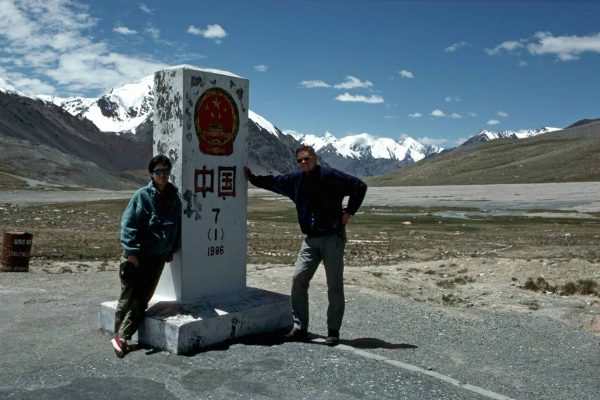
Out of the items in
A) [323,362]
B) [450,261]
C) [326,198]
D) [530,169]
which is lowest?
[323,362]

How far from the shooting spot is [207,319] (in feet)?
27.4

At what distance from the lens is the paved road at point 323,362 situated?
694 centimetres

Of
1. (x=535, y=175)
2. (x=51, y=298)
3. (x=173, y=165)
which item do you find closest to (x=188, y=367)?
(x=173, y=165)

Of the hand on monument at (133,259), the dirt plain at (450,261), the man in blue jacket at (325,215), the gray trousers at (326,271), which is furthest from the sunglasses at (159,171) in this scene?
the dirt plain at (450,261)

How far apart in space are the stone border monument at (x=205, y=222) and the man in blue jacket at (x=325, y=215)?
0.99m

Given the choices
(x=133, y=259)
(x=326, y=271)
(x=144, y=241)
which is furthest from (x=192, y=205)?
(x=326, y=271)

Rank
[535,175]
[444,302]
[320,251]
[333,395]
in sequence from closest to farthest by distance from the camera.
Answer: [333,395] → [320,251] → [444,302] → [535,175]

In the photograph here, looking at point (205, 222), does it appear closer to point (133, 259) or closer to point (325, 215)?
point (133, 259)

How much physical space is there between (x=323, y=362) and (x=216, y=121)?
12.1ft

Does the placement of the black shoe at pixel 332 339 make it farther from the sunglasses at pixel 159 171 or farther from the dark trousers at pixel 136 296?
the sunglasses at pixel 159 171

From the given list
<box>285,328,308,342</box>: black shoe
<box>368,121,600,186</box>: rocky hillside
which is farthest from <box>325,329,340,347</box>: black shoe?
<box>368,121,600,186</box>: rocky hillside

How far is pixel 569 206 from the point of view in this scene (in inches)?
2598

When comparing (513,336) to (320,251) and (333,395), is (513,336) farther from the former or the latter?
(333,395)

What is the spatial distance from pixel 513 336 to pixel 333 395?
458cm
